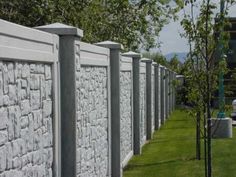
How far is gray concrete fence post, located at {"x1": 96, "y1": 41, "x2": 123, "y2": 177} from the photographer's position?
36.1ft

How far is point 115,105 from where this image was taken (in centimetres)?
1140

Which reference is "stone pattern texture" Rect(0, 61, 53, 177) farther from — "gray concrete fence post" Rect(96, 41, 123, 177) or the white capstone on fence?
"gray concrete fence post" Rect(96, 41, 123, 177)

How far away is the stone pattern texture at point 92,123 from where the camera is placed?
26.3 feet

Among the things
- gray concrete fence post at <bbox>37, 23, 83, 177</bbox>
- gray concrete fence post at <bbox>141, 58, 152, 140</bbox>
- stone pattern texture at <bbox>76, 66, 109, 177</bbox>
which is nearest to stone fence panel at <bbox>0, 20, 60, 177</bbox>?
gray concrete fence post at <bbox>37, 23, 83, 177</bbox>

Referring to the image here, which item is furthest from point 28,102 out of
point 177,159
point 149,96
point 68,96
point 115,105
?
point 149,96

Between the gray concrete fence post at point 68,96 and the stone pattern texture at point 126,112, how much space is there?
5860 mm

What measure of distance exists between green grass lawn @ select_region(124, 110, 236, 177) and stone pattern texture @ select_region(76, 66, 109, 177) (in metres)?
1.76

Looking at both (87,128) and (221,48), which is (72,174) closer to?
(87,128)

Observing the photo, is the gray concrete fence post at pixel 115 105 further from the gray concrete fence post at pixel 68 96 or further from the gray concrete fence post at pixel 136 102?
the gray concrete fence post at pixel 136 102

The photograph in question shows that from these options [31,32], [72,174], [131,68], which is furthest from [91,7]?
[31,32]

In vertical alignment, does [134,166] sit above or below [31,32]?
below

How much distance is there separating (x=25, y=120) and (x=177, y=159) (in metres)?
9.88

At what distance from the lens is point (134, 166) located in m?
13.6

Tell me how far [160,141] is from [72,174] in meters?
12.5
